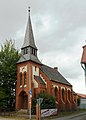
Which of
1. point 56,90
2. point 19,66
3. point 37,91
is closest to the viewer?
point 37,91

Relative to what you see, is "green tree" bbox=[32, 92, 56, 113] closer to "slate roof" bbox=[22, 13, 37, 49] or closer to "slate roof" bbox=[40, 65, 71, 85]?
"slate roof" bbox=[40, 65, 71, 85]

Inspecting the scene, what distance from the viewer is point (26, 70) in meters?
47.5

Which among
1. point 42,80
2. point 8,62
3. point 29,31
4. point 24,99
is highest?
point 29,31

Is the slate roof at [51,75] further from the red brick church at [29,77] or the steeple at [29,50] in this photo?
the steeple at [29,50]

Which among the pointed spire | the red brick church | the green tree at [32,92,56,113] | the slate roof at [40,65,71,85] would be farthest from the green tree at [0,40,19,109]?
the green tree at [32,92,56,113]

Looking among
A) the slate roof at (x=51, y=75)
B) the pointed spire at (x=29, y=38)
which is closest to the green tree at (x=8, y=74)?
the pointed spire at (x=29, y=38)

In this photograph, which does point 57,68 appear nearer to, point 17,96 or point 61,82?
point 61,82

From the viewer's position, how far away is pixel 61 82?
56.9 meters

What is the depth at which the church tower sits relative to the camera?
46.5 meters

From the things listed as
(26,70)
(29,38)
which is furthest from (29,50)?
(26,70)

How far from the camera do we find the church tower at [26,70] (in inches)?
1829

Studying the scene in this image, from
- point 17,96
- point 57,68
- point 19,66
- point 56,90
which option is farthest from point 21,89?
point 57,68

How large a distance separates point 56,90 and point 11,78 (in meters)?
10.7

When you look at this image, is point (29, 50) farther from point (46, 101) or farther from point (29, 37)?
point (46, 101)
